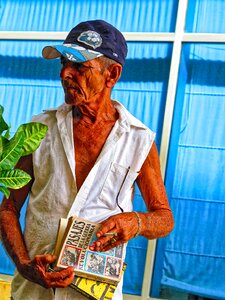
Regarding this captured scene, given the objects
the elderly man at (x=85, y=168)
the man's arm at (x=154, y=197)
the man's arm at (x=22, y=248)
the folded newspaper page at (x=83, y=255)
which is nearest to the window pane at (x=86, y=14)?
the elderly man at (x=85, y=168)

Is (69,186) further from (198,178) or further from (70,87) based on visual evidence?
(198,178)

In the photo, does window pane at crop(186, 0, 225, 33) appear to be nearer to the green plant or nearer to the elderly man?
the elderly man

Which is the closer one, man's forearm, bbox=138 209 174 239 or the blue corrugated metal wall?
man's forearm, bbox=138 209 174 239

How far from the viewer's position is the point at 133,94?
466 cm

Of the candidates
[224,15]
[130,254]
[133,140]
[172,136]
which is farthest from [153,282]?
[133,140]

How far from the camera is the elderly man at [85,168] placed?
215 cm

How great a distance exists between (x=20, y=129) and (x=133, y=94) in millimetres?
2609

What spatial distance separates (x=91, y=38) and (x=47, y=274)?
32.6 inches

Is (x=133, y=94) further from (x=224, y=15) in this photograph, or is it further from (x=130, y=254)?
(x=130, y=254)

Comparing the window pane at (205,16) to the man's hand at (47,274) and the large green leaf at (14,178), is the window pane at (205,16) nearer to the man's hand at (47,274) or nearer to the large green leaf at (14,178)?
the large green leaf at (14,178)

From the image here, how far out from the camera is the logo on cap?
7.20ft

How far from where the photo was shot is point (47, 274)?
200cm

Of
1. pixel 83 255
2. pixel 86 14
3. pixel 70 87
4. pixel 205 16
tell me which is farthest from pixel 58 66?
pixel 83 255

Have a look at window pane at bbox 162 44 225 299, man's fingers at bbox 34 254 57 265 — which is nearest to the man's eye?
man's fingers at bbox 34 254 57 265
